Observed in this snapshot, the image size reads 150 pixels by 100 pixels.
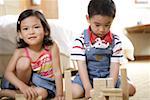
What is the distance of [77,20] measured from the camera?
3990 mm

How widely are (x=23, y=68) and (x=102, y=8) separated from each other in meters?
0.40

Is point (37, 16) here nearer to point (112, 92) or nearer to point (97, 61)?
point (97, 61)

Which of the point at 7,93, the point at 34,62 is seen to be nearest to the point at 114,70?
the point at 34,62

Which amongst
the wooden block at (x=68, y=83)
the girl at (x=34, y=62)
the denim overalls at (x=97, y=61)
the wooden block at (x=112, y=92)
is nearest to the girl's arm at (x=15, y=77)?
the girl at (x=34, y=62)

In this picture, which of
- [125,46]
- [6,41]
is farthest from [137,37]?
[6,41]

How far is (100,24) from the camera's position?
1090 millimetres

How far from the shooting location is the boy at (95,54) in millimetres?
Result: 1115

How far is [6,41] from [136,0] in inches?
112

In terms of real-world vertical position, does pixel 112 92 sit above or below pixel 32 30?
below

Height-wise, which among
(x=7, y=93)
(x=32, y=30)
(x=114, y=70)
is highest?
(x=32, y=30)

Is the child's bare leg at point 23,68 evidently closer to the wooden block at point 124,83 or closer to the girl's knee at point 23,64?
the girl's knee at point 23,64

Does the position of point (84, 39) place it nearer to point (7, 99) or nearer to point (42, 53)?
point (42, 53)

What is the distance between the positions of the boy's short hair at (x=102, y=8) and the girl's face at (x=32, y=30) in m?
0.24

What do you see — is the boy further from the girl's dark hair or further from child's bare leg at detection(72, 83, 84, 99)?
the girl's dark hair
